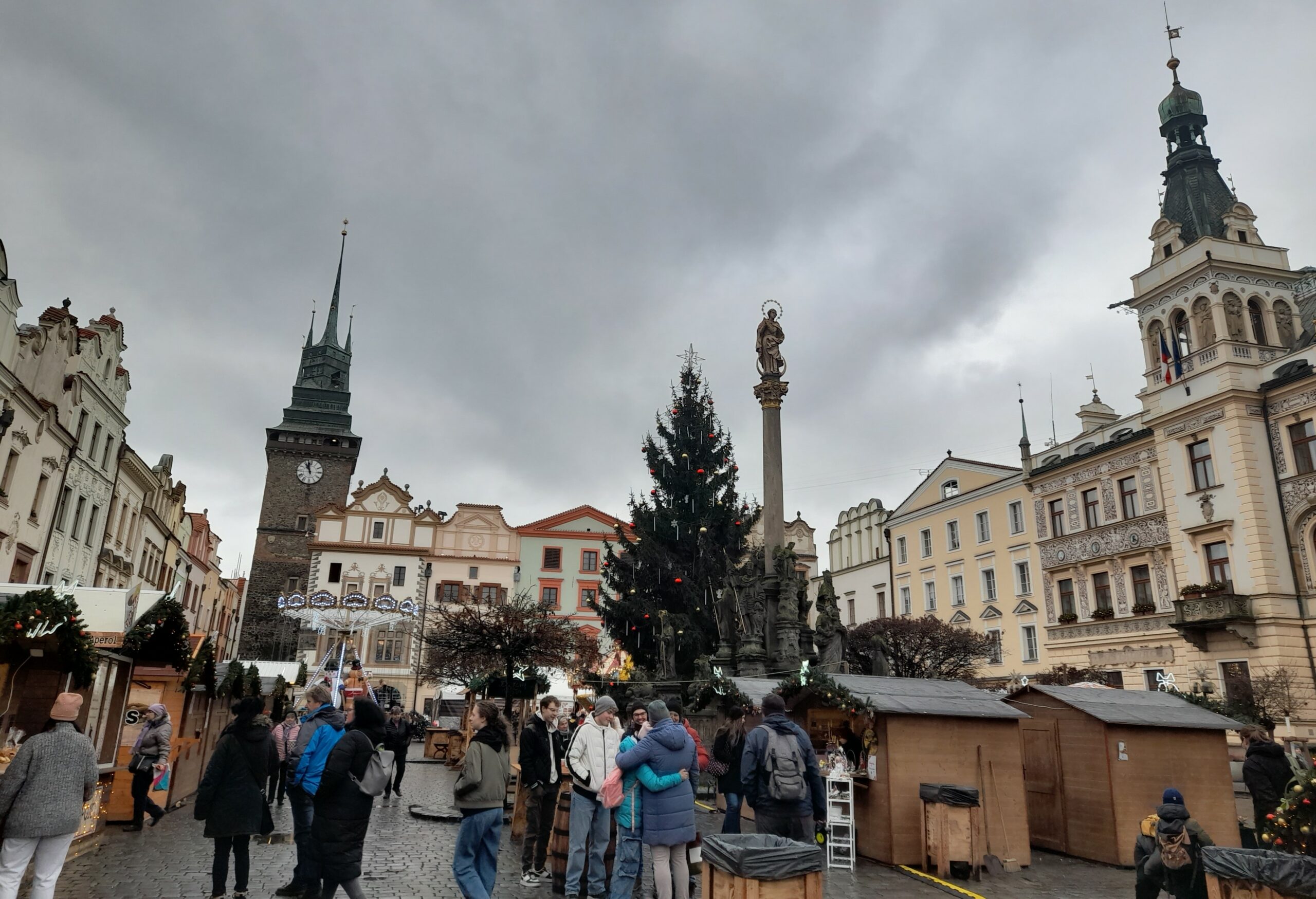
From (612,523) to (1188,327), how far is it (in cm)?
3422

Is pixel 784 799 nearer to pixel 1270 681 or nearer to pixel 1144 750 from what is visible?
pixel 1144 750

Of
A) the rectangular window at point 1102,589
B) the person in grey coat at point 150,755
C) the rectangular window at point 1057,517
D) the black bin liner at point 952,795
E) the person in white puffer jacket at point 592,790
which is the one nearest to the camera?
the person in white puffer jacket at point 592,790

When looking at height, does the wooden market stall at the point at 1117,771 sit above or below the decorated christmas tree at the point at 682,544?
below

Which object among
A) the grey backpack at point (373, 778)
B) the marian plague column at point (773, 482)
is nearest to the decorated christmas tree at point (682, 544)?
the marian plague column at point (773, 482)

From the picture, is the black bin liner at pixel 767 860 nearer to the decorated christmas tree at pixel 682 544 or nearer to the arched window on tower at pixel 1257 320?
the decorated christmas tree at pixel 682 544

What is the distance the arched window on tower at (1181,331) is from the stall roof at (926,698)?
26.4m

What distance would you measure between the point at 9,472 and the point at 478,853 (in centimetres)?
2175

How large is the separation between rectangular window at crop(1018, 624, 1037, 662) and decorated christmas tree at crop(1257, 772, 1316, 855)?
109 ft

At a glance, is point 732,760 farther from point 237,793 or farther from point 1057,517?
point 1057,517

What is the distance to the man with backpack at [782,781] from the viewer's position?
7367 millimetres

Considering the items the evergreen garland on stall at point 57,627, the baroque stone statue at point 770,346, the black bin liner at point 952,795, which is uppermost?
the baroque stone statue at point 770,346

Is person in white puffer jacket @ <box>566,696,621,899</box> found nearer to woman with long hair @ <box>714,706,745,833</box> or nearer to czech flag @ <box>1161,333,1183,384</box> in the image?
woman with long hair @ <box>714,706,745,833</box>

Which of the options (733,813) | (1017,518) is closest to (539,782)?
(733,813)

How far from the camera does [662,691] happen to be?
2461 cm
